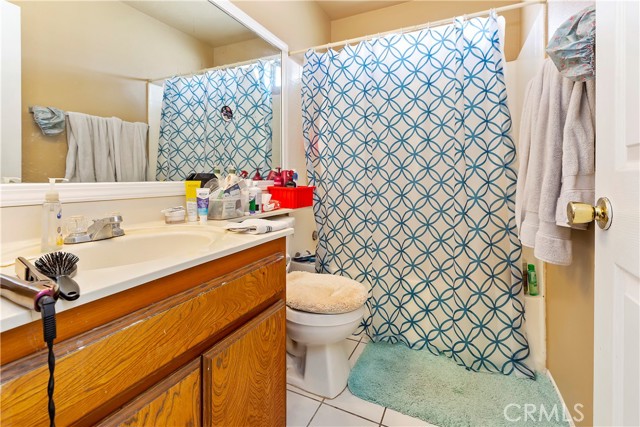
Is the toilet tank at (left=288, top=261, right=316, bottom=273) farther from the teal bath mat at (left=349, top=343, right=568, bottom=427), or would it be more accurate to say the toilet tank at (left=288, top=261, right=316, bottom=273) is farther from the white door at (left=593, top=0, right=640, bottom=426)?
the white door at (left=593, top=0, right=640, bottom=426)

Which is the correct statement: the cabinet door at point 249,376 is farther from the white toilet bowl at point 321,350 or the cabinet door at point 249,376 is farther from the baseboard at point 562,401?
the baseboard at point 562,401

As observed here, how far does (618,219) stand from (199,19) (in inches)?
64.7

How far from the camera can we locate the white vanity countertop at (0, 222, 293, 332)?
472 millimetres

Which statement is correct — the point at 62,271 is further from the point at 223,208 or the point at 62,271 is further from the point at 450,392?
the point at 450,392

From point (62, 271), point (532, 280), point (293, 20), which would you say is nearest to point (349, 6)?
point (293, 20)

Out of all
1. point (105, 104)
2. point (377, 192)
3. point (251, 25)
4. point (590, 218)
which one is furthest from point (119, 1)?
point (590, 218)

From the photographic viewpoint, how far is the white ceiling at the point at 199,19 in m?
1.18

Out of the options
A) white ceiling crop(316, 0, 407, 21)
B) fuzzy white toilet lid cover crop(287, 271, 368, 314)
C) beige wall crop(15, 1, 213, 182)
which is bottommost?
fuzzy white toilet lid cover crop(287, 271, 368, 314)

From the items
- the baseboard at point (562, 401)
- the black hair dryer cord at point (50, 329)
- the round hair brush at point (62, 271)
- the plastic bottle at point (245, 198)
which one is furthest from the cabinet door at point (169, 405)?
the baseboard at point (562, 401)

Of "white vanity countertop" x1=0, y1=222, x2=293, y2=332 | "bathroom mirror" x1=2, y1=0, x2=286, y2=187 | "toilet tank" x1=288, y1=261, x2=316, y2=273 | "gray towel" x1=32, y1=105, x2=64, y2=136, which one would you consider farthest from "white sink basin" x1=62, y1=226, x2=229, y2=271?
"toilet tank" x1=288, y1=261, x2=316, y2=273

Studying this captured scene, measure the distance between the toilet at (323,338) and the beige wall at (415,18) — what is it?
2124 mm

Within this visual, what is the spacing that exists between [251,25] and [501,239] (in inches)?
69.4

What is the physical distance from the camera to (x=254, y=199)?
4.80 feet

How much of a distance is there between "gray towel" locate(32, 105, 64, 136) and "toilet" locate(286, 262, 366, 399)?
104cm
